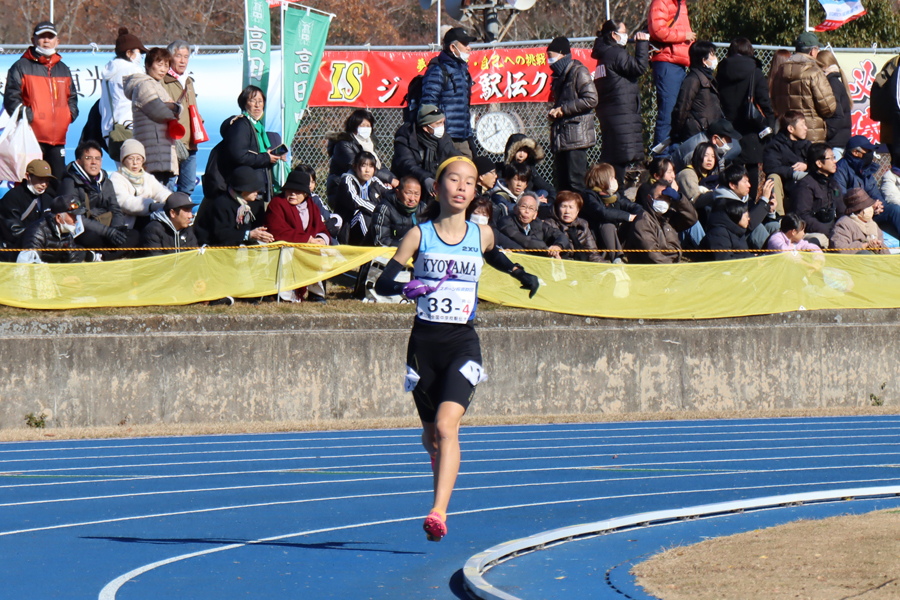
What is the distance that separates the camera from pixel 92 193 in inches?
562

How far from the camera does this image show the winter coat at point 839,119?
18984mm

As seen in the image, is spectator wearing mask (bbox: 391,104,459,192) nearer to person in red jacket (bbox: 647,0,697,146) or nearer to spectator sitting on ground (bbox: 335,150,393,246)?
spectator sitting on ground (bbox: 335,150,393,246)

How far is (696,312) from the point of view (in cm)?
1628

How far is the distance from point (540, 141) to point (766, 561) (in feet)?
49.7

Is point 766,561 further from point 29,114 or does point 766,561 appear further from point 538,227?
point 29,114

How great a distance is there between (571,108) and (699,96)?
2.14 metres

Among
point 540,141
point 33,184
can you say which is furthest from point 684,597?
point 540,141

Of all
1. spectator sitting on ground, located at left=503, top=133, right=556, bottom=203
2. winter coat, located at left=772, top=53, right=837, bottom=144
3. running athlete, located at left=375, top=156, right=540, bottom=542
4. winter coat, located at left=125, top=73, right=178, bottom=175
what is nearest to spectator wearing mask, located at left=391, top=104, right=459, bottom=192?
spectator sitting on ground, located at left=503, top=133, right=556, bottom=203

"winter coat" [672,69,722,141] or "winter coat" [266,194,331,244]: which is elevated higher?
"winter coat" [672,69,722,141]

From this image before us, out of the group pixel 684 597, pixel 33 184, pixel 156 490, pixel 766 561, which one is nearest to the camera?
pixel 684 597

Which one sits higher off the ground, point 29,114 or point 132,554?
point 29,114

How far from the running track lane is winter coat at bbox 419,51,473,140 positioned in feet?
14.0

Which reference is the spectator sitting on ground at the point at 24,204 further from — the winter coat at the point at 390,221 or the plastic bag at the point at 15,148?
the winter coat at the point at 390,221

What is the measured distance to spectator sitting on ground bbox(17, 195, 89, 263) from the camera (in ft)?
45.9
